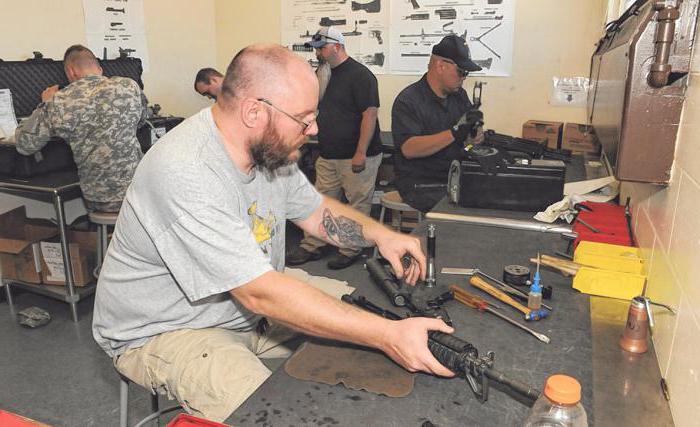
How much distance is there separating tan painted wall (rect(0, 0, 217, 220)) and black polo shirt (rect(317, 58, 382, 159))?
1456 mm

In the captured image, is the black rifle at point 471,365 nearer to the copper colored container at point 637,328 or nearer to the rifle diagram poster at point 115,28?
the copper colored container at point 637,328

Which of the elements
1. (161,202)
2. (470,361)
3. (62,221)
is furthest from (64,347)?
(470,361)

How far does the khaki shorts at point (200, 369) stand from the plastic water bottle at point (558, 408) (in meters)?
0.61

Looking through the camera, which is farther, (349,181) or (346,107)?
(349,181)

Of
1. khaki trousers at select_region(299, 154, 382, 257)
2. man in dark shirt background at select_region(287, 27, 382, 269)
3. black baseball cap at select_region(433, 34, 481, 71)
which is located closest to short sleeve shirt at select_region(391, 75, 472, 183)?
black baseball cap at select_region(433, 34, 481, 71)

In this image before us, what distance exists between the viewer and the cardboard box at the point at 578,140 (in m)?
3.59

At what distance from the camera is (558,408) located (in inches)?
33.9

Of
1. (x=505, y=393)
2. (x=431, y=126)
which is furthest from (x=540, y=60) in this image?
(x=505, y=393)

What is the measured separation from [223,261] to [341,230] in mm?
620

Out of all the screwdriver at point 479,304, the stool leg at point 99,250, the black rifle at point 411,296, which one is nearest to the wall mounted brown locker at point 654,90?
the screwdriver at point 479,304

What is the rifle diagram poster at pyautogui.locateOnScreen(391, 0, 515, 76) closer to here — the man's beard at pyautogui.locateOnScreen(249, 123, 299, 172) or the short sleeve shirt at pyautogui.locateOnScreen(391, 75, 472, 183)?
the short sleeve shirt at pyautogui.locateOnScreen(391, 75, 472, 183)

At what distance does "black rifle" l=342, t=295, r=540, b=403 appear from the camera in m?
0.95

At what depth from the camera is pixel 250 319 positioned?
145cm

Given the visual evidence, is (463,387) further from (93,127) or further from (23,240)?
(23,240)
